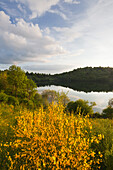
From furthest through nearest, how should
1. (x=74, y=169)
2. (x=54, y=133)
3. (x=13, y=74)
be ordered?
(x=13, y=74)
(x=54, y=133)
(x=74, y=169)

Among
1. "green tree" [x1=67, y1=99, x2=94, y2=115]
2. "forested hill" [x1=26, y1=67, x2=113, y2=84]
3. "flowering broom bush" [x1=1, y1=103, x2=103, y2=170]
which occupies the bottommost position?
"green tree" [x1=67, y1=99, x2=94, y2=115]

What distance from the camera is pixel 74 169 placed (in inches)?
95.7

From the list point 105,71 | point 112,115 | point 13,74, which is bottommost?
point 112,115

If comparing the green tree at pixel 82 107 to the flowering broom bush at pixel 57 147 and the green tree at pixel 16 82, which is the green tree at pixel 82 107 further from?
the flowering broom bush at pixel 57 147

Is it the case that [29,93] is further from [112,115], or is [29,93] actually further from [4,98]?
[112,115]

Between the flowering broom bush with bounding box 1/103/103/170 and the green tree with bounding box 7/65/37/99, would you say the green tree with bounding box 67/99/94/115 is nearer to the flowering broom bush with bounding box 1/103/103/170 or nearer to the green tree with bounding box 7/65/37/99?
the green tree with bounding box 7/65/37/99

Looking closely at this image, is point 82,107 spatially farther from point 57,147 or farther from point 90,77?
point 90,77

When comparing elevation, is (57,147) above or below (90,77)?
below

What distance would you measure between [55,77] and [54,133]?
14528 centimetres

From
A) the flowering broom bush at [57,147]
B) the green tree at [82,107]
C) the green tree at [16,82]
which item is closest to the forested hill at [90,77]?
A: the green tree at [16,82]

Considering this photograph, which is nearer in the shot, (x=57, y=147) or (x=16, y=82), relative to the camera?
(x=57, y=147)

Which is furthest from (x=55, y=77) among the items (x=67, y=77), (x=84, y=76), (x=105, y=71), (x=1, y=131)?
(x=1, y=131)

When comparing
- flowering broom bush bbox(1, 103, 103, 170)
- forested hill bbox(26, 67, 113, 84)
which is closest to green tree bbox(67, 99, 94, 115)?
flowering broom bush bbox(1, 103, 103, 170)

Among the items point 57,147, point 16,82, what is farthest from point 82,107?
point 57,147
